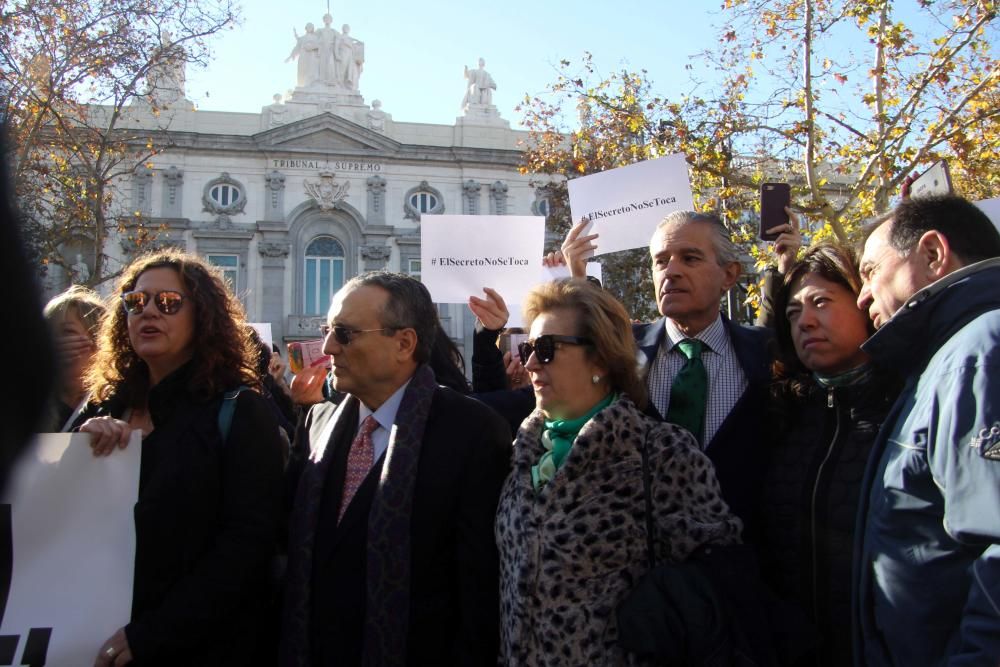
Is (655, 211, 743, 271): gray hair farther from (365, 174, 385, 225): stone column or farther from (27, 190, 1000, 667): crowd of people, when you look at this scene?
(365, 174, 385, 225): stone column

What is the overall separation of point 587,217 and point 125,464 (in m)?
2.77

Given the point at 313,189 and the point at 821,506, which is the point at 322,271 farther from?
the point at 821,506

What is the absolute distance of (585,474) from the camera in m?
2.43

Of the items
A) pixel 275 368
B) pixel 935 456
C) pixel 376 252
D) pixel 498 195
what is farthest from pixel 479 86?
pixel 935 456

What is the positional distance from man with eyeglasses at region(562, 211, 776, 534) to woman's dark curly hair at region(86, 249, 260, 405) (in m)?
1.44

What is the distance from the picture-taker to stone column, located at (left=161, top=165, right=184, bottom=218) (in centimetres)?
2830

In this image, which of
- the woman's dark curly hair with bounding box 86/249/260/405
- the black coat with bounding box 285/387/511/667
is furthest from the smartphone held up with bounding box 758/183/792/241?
the woman's dark curly hair with bounding box 86/249/260/405

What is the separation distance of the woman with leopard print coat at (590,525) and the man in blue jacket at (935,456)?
0.46 m

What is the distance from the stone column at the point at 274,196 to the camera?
29000 millimetres

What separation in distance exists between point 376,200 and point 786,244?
1084 inches

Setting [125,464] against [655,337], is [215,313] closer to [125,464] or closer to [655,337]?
[125,464]

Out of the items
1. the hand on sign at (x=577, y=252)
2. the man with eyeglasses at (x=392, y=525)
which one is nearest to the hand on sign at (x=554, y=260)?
the hand on sign at (x=577, y=252)

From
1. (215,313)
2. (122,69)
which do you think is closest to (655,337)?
(215,313)

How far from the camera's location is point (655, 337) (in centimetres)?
328
